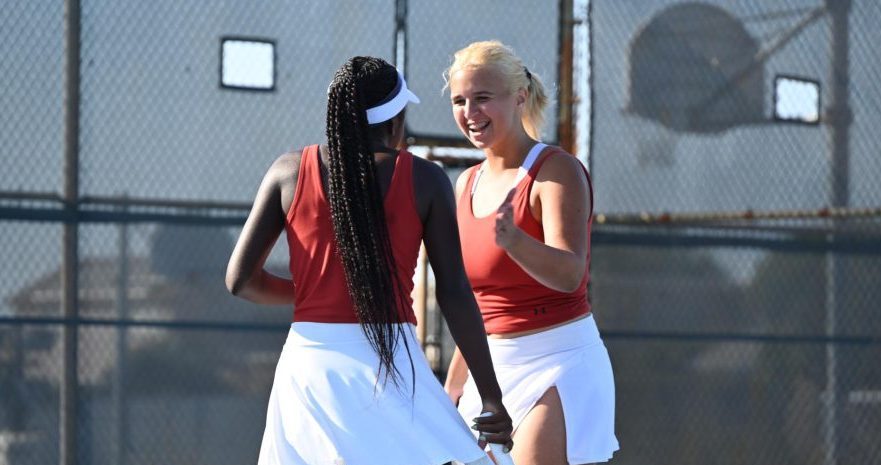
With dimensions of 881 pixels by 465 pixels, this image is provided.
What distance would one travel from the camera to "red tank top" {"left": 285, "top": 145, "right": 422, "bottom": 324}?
2475 millimetres

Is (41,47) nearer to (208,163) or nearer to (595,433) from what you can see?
(208,163)

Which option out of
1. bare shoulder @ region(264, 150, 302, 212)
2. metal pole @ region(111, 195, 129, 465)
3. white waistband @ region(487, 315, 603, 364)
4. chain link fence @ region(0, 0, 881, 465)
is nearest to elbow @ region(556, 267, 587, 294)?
white waistband @ region(487, 315, 603, 364)

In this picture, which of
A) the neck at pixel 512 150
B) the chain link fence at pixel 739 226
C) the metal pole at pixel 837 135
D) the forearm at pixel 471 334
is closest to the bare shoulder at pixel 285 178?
the forearm at pixel 471 334

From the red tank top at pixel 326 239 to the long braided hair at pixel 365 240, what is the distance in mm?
21

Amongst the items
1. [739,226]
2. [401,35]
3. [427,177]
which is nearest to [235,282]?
[427,177]

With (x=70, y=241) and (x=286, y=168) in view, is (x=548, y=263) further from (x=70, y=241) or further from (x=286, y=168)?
(x=70, y=241)

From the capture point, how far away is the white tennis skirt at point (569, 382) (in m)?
3.15

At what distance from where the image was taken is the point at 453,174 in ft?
17.1

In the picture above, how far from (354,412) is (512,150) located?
1064 millimetres

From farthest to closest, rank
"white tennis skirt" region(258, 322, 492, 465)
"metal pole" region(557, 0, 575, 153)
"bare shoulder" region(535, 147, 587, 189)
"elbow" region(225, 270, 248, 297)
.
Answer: "metal pole" region(557, 0, 575, 153)
"bare shoulder" region(535, 147, 587, 189)
"elbow" region(225, 270, 248, 297)
"white tennis skirt" region(258, 322, 492, 465)

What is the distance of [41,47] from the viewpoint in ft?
15.3

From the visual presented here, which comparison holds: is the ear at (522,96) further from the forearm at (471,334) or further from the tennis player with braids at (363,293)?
the forearm at (471,334)

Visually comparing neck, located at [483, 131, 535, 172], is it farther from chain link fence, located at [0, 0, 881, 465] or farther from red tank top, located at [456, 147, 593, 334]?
chain link fence, located at [0, 0, 881, 465]

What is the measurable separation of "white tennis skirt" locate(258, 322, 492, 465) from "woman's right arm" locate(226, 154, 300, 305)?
208 millimetres
